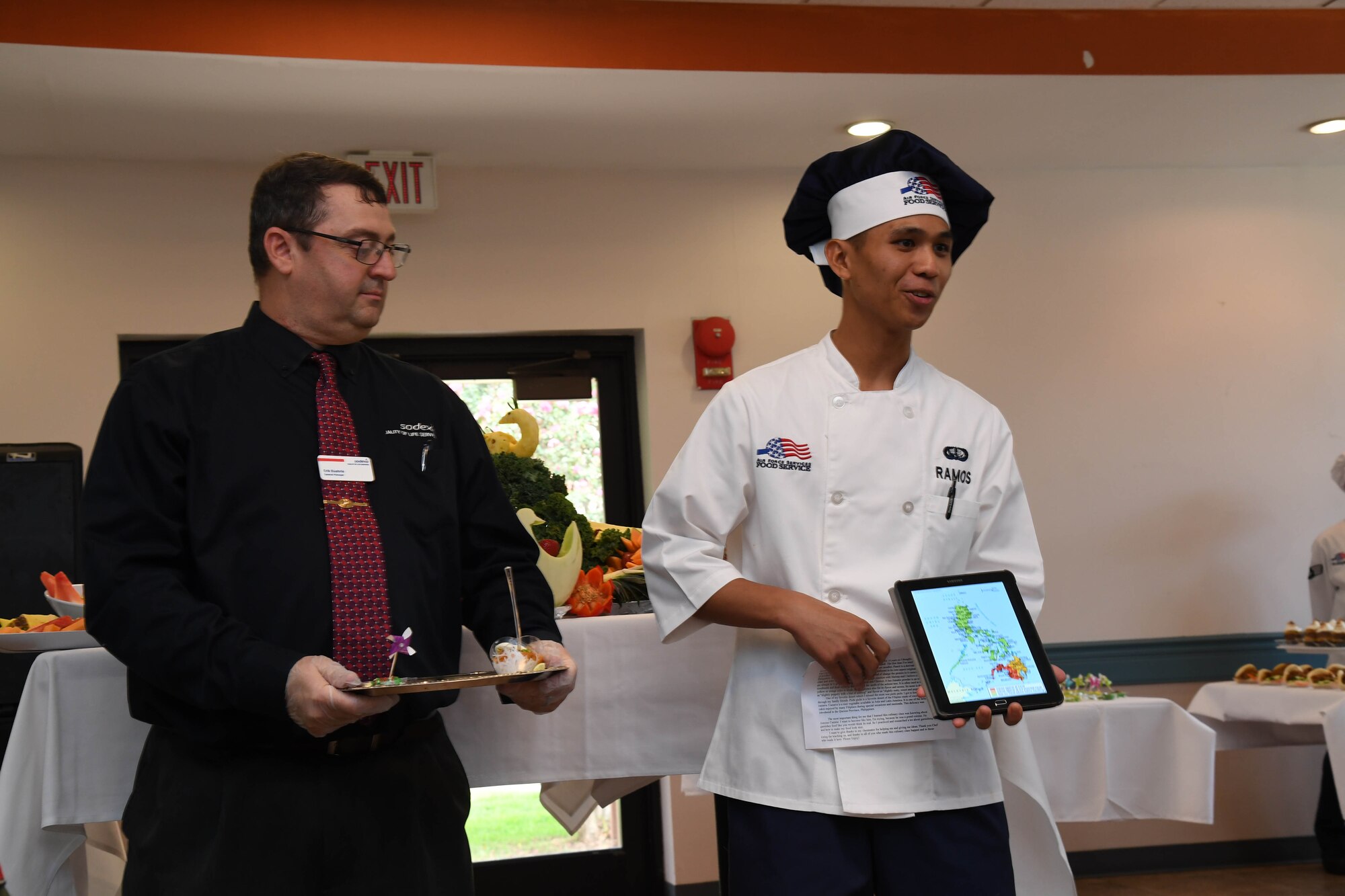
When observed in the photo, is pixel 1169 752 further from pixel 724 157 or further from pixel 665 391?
pixel 724 157

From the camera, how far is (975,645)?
1.59 metres

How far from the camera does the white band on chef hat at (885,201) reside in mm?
1794

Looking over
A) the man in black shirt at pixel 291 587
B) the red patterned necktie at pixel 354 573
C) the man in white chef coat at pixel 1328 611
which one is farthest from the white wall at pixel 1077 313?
the red patterned necktie at pixel 354 573

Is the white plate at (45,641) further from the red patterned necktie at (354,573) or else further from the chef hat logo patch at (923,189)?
the chef hat logo patch at (923,189)

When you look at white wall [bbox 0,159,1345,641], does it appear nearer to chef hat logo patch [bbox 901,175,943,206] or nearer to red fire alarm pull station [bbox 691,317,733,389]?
red fire alarm pull station [bbox 691,317,733,389]

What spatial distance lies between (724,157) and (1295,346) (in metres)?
2.57

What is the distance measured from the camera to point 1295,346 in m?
5.21

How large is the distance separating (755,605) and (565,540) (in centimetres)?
64

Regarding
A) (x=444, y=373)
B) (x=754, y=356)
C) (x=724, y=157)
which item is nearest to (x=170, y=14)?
(x=444, y=373)

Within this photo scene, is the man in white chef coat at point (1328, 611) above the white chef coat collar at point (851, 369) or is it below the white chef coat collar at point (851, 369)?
below

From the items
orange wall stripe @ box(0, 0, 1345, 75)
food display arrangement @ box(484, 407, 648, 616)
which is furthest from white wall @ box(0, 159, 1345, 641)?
food display arrangement @ box(484, 407, 648, 616)

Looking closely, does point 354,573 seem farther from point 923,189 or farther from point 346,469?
point 923,189

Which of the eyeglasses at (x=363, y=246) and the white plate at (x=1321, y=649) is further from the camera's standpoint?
the white plate at (x=1321, y=649)

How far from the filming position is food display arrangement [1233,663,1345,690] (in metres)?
3.96
